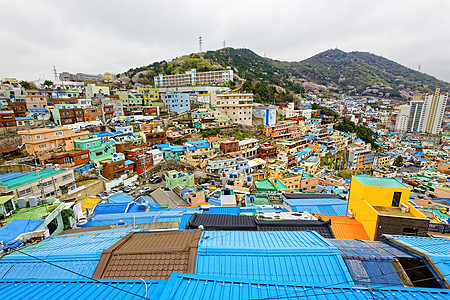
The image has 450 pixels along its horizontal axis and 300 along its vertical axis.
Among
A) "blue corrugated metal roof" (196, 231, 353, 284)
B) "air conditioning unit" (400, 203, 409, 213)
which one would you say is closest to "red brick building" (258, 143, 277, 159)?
"air conditioning unit" (400, 203, 409, 213)

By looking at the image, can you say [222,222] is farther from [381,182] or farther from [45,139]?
[45,139]

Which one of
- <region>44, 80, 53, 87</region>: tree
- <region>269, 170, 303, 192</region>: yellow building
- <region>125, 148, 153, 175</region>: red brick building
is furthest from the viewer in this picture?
<region>44, 80, 53, 87</region>: tree

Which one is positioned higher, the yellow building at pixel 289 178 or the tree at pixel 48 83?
the tree at pixel 48 83

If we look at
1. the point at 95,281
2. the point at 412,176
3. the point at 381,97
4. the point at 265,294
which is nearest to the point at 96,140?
the point at 95,281

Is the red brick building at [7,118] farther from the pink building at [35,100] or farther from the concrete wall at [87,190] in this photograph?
the concrete wall at [87,190]

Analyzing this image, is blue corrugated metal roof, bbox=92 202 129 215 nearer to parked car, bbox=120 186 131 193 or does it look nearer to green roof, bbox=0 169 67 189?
parked car, bbox=120 186 131 193

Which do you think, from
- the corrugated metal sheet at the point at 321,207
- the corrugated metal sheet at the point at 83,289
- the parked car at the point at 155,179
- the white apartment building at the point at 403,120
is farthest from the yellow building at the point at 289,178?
the white apartment building at the point at 403,120
